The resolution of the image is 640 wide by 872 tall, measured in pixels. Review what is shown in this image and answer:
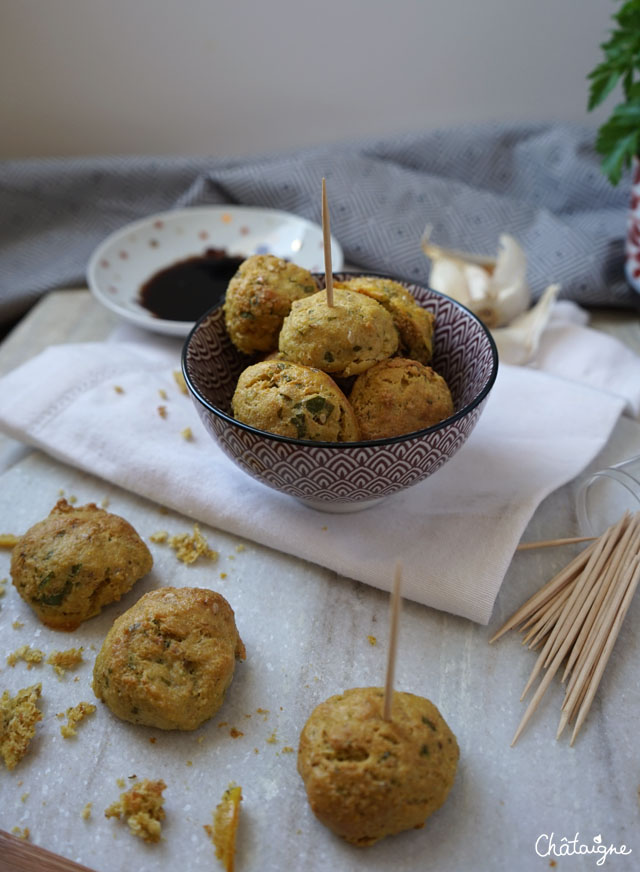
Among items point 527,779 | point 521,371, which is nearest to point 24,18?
point 521,371

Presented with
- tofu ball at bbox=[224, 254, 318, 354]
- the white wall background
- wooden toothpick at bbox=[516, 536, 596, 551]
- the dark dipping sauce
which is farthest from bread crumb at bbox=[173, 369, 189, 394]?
the white wall background

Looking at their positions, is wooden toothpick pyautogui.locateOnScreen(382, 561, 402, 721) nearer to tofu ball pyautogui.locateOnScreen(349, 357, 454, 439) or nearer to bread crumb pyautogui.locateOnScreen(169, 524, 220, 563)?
tofu ball pyautogui.locateOnScreen(349, 357, 454, 439)

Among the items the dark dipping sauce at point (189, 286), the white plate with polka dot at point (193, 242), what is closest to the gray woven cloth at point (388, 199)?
the white plate with polka dot at point (193, 242)

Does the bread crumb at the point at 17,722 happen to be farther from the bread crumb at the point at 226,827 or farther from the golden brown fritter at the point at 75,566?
the bread crumb at the point at 226,827

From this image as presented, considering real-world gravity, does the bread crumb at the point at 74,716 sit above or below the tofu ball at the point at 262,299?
below

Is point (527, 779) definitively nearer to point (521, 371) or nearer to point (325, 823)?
point (325, 823)

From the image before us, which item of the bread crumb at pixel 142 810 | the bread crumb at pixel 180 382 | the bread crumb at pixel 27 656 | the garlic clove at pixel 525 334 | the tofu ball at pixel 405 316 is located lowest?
the bread crumb at pixel 27 656

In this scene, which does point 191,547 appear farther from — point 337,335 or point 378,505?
point 337,335
